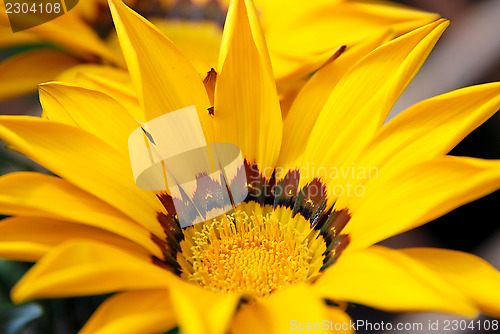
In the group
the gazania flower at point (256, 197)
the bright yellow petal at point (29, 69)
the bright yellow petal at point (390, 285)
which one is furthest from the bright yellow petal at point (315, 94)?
the bright yellow petal at point (29, 69)

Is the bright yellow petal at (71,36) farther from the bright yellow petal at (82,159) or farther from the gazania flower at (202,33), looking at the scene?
the bright yellow petal at (82,159)

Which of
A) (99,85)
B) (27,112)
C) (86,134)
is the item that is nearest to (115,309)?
(86,134)

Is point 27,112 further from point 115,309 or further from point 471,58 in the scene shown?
point 471,58

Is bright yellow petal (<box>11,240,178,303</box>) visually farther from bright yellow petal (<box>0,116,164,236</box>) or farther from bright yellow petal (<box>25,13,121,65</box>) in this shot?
bright yellow petal (<box>25,13,121,65</box>)

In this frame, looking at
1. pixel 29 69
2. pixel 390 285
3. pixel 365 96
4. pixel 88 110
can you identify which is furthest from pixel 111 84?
pixel 390 285

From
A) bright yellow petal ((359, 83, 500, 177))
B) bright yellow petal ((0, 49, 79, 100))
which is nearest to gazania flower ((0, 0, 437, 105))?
bright yellow petal ((0, 49, 79, 100))
